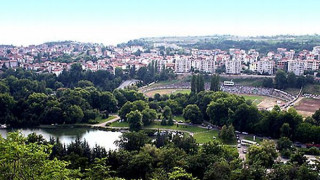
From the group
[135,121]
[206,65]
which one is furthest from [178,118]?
[206,65]

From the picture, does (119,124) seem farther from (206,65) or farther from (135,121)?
(206,65)

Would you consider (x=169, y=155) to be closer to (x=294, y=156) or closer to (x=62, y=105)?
(x=294, y=156)

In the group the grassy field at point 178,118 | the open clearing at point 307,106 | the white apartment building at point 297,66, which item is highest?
the white apartment building at point 297,66

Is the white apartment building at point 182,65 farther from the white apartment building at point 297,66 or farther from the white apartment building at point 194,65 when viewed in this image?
the white apartment building at point 297,66

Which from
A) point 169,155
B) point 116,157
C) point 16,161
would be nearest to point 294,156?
point 169,155

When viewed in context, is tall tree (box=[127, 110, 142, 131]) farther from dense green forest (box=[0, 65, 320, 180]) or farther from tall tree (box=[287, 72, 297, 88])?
tall tree (box=[287, 72, 297, 88])

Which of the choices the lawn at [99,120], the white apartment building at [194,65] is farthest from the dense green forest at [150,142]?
the white apartment building at [194,65]
